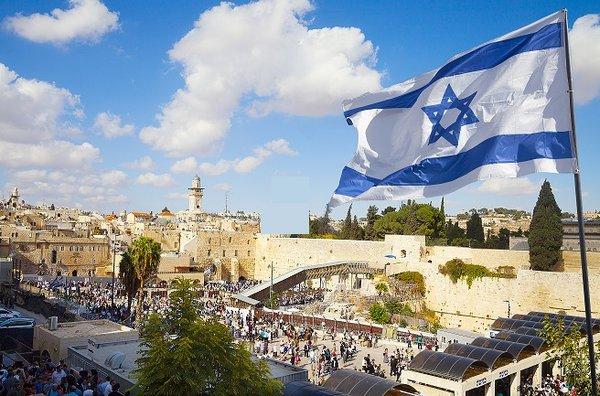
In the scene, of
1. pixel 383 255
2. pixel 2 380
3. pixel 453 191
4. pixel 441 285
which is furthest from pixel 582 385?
pixel 383 255

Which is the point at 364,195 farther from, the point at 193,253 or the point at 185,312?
the point at 193,253

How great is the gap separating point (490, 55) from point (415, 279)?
36186 mm

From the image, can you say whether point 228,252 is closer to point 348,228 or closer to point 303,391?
point 348,228

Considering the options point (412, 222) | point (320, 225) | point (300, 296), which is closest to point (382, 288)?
point (300, 296)

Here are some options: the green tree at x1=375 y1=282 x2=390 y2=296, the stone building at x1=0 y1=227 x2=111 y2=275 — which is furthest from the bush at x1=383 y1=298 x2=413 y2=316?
the stone building at x1=0 y1=227 x2=111 y2=275

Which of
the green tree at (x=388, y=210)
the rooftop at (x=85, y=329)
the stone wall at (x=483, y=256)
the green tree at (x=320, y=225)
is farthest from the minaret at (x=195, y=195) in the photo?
the rooftop at (x=85, y=329)

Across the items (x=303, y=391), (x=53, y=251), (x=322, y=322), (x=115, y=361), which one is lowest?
(x=322, y=322)

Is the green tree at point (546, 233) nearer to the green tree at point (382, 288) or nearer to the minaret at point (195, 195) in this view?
the green tree at point (382, 288)

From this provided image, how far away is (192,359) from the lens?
6395 mm

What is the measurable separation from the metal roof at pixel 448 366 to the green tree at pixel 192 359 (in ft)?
24.3

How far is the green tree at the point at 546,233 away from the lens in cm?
3447

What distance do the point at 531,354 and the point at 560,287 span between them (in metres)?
19.0

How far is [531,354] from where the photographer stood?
52.3 feet

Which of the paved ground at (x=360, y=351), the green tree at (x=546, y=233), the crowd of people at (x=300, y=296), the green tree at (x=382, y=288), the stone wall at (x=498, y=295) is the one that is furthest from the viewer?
the crowd of people at (x=300, y=296)
